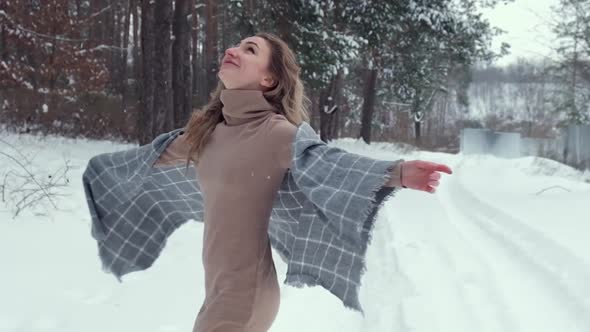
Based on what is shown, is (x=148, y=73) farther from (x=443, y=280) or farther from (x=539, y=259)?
A: (x=539, y=259)

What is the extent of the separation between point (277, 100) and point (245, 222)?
54 centimetres

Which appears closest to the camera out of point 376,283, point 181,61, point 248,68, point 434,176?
point 434,176

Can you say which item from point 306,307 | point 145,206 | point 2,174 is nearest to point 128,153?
point 145,206

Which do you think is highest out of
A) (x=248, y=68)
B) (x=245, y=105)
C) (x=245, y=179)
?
(x=248, y=68)

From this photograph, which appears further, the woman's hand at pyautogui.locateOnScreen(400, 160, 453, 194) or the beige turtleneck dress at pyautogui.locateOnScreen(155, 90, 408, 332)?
the beige turtleneck dress at pyautogui.locateOnScreen(155, 90, 408, 332)

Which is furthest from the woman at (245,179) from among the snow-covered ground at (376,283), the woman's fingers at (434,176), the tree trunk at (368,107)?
the tree trunk at (368,107)

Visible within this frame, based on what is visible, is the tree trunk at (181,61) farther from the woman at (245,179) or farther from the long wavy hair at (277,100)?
the woman at (245,179)

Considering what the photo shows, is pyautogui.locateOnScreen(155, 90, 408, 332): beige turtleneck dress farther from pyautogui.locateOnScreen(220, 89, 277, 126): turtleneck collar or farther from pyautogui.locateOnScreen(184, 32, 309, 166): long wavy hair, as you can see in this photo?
pyautogui.locateOnScreen(184, 32, 309, 166): long wavy hair

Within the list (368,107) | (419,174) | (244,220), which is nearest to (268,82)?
(244,220)

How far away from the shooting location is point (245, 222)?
206 cm

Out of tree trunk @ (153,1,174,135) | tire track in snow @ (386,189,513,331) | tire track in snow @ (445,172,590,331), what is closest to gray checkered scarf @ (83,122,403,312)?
tire track in snow @ (386,189,513,331)

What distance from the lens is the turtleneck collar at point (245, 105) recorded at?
84.5 inches

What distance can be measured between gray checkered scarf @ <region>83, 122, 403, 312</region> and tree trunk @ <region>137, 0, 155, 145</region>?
7.02 meters

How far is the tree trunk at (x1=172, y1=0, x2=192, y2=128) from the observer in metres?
11.4
